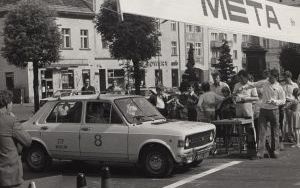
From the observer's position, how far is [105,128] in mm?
11703

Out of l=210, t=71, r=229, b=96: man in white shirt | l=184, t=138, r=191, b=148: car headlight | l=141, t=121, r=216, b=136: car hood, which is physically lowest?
l=184, t=138, r=191, b=148: car headlight

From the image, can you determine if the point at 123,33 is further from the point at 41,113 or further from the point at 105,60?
the point at 41,113

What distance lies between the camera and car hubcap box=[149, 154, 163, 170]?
1116 cm

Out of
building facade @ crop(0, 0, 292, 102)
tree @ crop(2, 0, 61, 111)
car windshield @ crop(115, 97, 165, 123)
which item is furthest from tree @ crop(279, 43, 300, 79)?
car windshield @ crop(115, 97, 165, 123)

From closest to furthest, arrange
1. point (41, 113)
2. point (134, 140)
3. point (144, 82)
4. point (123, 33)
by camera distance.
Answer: point (134, 140) → point (41, 113) → point (123, 33) → point (144, 82)

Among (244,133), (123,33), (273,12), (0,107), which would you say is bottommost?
(244,133)

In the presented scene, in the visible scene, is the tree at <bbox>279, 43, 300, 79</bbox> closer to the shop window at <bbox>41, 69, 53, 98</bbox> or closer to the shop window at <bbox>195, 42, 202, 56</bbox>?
the shop window at <bbox>195, 42, 202, 56</bbox>

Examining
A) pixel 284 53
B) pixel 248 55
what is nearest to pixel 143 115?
pixel 248 55

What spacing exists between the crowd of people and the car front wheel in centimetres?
383

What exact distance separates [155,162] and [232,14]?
6.28 meters

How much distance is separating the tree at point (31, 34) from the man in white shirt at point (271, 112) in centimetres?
2648

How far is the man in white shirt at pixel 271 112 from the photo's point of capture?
513 inches

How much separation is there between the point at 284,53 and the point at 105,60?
2364 centimetres

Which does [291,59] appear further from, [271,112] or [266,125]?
[271,112]
